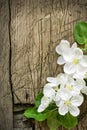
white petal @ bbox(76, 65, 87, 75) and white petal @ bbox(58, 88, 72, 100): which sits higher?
white petal @ bbox(76, 65, 87, 75)

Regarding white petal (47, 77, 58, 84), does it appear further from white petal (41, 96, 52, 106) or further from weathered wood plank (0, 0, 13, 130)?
weathered wood plank (0, 0, 13, 130)

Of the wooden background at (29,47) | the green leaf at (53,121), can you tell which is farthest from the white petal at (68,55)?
the green leaf at (53,121)

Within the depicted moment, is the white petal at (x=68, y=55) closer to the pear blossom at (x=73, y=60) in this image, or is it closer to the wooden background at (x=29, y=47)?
the pear blossom at (x=73, y=60)

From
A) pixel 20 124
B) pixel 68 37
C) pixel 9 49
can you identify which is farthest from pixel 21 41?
pixel 20 124

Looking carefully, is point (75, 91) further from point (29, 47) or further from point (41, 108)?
point (29, 47)

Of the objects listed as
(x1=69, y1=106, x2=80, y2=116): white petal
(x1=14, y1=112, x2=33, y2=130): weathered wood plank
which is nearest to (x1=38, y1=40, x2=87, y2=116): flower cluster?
(x1=69, y1=106, x2=80, y2=116): white petal

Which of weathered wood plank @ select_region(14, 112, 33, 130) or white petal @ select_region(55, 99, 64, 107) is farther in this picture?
weathered wood plank @ select_region(14, 112, 33, 130)

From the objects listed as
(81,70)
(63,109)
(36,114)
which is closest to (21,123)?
(36,114)
